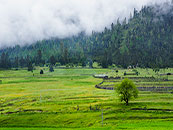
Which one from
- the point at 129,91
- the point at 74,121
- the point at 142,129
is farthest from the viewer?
the point at 129,91

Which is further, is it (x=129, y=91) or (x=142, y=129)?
(x=129, y=91)

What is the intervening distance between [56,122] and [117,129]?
2230cm

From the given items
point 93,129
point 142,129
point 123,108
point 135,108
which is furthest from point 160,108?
point 93,129

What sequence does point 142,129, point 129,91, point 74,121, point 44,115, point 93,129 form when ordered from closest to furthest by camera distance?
point 142,129 → point 93,129 → point 74,121 → point 44,115 → point 129,91

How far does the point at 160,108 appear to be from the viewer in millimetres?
64625

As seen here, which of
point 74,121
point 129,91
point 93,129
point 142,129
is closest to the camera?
point 142,129

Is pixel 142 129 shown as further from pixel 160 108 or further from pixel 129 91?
pixel 129 91

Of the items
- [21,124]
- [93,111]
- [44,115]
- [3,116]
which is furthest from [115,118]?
[3,116]

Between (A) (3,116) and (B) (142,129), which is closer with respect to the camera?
(B) (142,129)

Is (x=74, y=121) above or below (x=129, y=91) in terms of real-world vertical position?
below

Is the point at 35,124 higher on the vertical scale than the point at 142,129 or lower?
lower

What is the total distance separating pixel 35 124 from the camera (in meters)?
56.8

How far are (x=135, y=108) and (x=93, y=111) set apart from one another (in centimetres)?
1510

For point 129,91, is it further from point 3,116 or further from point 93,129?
point 3,116
